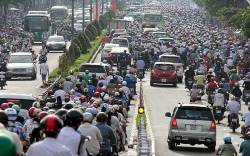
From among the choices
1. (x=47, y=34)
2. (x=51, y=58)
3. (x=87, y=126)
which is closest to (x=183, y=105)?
(x=87, y=126)

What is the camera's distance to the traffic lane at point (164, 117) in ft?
79.6

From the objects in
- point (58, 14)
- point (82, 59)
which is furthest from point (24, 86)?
point (58, 14)

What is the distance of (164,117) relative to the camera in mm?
33094

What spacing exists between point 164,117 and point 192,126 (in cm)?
965

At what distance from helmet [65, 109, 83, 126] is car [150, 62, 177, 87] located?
35011mm

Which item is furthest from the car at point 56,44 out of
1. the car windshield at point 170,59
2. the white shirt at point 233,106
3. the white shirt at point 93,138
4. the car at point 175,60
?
the white shirt at point 93,138

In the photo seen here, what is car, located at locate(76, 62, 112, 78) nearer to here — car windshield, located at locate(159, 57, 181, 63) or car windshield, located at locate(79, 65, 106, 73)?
car windshield, located at locate(79, 65, 106, 73)

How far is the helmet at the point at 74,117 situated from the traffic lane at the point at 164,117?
11.9m

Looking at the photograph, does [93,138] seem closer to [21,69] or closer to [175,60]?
[21,69]

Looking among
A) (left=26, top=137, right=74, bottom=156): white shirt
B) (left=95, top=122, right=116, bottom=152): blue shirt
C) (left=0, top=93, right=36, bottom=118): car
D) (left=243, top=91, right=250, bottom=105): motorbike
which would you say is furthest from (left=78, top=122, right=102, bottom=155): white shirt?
(left=243, top=91, right=250, bottom=105): motorbike

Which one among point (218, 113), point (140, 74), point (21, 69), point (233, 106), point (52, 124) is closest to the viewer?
point (52, 124)

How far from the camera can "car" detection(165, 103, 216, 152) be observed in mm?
23406

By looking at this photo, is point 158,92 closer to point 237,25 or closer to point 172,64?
point 172,64

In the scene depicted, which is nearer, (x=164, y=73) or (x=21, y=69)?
(x=164, y=73)
